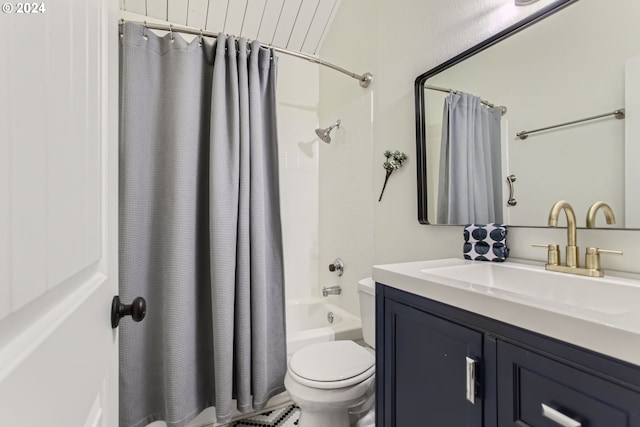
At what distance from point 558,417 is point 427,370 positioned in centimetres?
30

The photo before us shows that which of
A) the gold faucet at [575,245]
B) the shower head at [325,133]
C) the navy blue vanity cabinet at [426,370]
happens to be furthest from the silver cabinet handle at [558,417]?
the shower head at [325,133]

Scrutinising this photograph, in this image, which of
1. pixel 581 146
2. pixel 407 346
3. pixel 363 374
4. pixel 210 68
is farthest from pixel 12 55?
pixel 210 68

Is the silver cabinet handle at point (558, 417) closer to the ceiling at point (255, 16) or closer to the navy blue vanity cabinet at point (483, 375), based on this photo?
the navy blue vanity cabinet at point (483, 375)

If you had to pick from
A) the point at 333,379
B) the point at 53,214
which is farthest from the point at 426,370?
the point at 53,214

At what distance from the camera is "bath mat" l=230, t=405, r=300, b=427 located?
1.54m

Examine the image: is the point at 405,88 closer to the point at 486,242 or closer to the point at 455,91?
the point at 455,91

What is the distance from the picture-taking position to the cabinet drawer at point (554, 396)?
461mm

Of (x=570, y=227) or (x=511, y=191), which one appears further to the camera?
Answer: (x=511, y=191)

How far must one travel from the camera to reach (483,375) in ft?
2.11

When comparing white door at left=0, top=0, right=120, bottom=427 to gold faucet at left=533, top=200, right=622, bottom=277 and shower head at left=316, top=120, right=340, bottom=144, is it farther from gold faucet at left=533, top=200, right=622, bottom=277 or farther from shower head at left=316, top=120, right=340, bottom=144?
shower head at left=316, top=120, right=340, bottom=144

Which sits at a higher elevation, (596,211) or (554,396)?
(596,211)

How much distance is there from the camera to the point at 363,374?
1.25 m

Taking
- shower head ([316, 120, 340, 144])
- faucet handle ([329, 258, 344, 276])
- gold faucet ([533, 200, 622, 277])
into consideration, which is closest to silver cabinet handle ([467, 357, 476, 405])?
gold faucet ([533, 200, 622, 277])

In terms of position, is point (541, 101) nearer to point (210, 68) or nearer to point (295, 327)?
point (210, 68)
